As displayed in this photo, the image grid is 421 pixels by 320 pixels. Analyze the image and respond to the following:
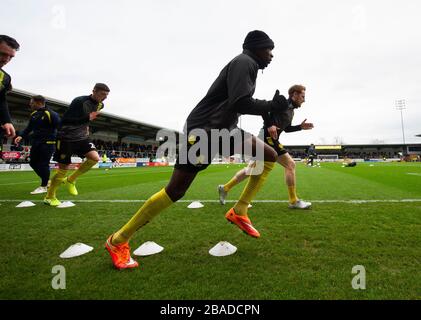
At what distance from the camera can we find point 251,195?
3.19 m

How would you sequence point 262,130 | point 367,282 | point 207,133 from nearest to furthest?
point 367,282 < point 207,133 < point 262,130

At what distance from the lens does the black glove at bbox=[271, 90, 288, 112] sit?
92.3 inches

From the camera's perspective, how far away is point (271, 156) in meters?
3.15

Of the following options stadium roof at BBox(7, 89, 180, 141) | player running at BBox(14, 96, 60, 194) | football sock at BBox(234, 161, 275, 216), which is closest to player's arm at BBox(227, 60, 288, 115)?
football sock at BBox(234, 161, 275, 216)

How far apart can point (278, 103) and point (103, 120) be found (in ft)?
127

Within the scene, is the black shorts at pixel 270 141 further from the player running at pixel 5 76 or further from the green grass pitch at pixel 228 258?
the player running at pixel 5 76

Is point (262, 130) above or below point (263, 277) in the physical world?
above

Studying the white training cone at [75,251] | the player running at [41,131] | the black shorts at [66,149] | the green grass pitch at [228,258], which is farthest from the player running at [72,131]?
the white training cone at [75,251]

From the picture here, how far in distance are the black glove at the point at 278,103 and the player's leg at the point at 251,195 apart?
25.0 inches
